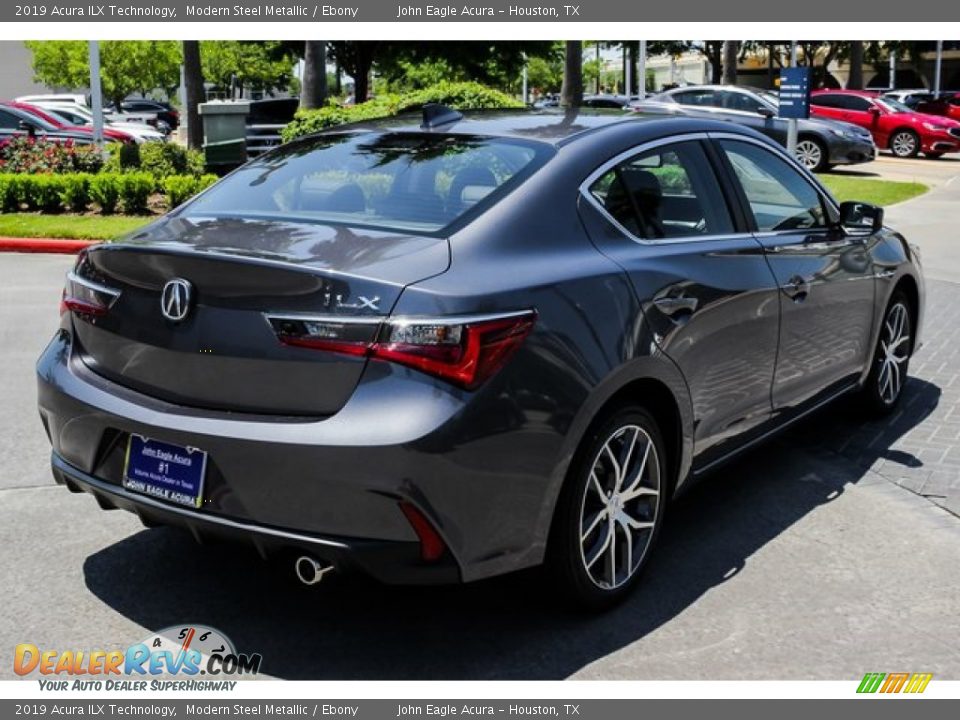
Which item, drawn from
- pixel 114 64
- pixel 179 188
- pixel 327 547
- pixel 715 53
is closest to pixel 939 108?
pixel 715 53

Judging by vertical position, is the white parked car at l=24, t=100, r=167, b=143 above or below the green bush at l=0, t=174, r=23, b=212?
above

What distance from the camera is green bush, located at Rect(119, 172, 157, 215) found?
48.9 feet

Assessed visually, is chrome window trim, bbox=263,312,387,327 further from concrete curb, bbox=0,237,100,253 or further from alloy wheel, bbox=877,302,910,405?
concrete curb, bbox=0,237,100,253

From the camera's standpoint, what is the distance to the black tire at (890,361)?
6293 millimetres

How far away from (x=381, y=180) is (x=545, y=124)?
78 centimetres

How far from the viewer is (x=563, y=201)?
13.0 feet

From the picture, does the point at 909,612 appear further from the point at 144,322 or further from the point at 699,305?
the point at 144,322

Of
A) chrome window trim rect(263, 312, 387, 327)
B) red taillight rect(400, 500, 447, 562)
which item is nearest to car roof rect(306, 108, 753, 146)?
chrome window trim rect(263, 312, 387, 327)

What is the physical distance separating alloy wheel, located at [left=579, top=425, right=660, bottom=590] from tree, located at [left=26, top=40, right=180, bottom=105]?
61.5m

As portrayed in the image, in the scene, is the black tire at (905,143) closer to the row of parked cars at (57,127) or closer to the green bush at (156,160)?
the row of parked cars at (57,127)

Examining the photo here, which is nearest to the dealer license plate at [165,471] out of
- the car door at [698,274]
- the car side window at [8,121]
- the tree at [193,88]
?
the car door at [698,274]

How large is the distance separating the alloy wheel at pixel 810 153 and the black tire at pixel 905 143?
21.6ft

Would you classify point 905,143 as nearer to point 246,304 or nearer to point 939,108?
point 939,108
